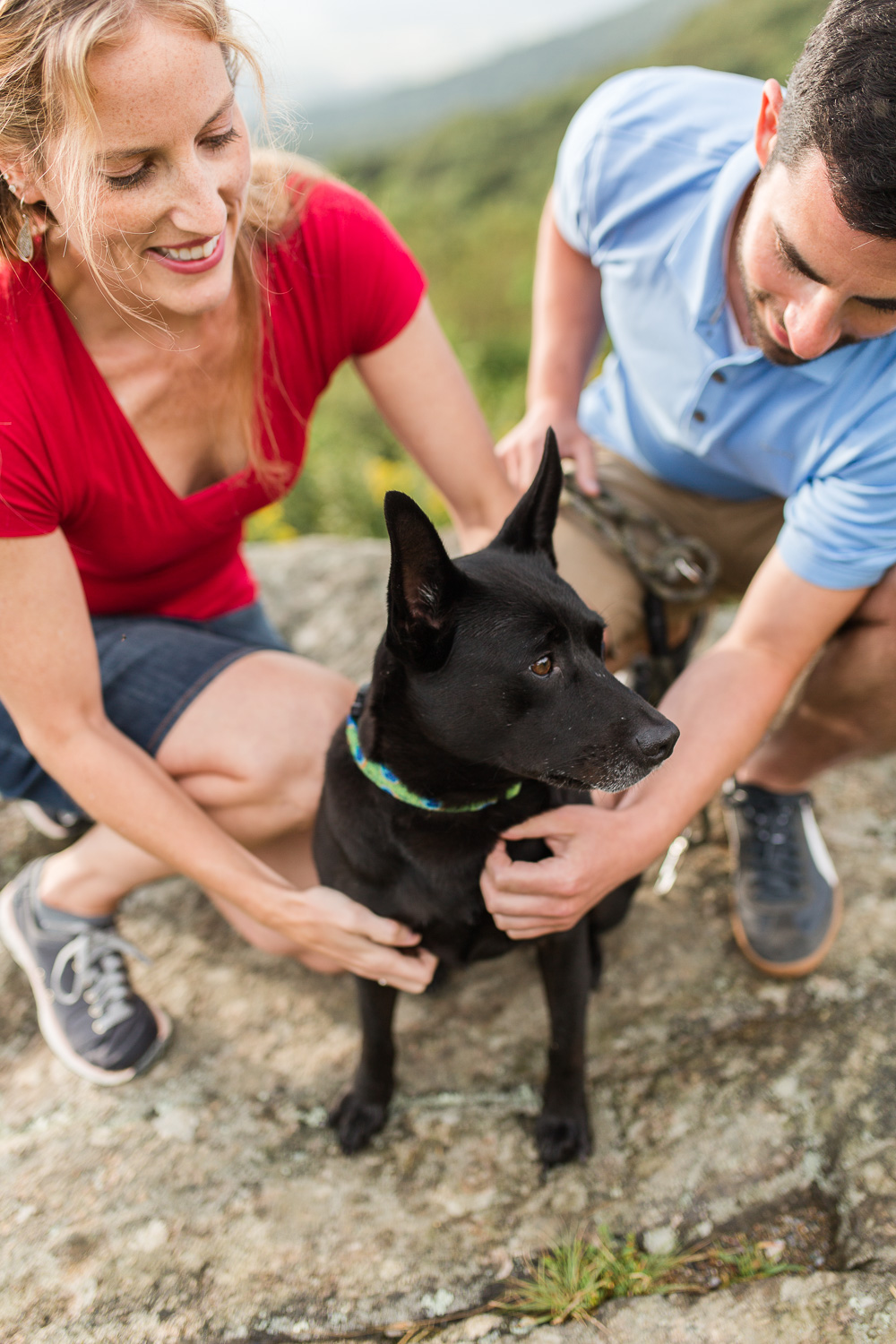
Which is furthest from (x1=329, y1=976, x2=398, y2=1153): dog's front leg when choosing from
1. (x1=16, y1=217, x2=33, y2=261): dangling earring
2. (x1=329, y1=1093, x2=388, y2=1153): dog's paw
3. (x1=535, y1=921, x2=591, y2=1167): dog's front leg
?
(x1=16, y1=217, x2=33, y2=261): dangling earring

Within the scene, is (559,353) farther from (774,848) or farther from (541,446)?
(774,848)

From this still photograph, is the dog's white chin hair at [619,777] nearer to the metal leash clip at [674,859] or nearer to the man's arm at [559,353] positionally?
the metal leash clip at [674,859]

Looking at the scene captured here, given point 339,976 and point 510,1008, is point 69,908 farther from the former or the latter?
point 510,1008

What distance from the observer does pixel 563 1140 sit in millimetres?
1909

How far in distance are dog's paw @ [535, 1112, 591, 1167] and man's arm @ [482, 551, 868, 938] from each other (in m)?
0.47

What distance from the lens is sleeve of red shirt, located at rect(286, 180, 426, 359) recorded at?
2023 mm

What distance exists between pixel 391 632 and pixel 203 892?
4.43 feet

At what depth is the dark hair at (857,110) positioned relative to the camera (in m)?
1.39

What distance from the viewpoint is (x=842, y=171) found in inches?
56.5

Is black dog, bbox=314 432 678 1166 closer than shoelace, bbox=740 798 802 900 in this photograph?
Yes

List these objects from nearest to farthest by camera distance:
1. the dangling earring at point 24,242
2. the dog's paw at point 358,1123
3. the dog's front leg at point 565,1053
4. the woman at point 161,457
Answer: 1. the woman at point 161,457
2. the dangling earring at point 24,242
3. the dog's front leg at point 565,1053
4. the dog's paw at point 358,1123

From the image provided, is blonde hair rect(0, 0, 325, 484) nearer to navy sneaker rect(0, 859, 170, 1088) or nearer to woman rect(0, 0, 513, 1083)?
Answer: woman rect(0, 0, 513, 1083)

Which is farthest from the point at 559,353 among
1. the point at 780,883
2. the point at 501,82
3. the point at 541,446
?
the point at 501,82

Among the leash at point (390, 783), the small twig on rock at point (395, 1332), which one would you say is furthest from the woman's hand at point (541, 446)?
the small twig on rock at point (395, 1332)
